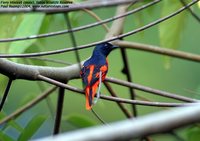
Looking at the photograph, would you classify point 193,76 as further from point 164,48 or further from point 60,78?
point 60,78

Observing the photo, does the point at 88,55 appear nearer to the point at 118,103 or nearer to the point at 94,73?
the point at 118,103

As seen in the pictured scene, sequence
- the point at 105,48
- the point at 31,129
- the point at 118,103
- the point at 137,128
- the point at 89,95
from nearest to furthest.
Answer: the point at 137,128 → the point at 31,129 → the point at 89,95 → the point at 118,103 → the point at 105,48

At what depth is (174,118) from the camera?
1.06ft

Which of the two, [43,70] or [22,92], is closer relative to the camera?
[43,70]

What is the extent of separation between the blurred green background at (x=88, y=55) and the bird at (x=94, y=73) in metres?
0.14

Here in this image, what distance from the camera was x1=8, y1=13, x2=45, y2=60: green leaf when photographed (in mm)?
1429

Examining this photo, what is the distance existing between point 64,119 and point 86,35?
5.68 ft

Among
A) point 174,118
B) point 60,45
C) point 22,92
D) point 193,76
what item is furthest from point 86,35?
point 174,118

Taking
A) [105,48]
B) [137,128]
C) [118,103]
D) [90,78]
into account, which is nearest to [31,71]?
[90,78]

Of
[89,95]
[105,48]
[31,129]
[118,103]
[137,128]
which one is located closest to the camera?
[137,128]

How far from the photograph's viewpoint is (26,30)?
147 centimetres

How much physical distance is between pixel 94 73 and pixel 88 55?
1840 millimetres

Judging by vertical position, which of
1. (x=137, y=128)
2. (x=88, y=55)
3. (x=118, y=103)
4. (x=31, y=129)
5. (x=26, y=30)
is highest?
(x=88, y=55)

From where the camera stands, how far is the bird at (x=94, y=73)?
1556mm
